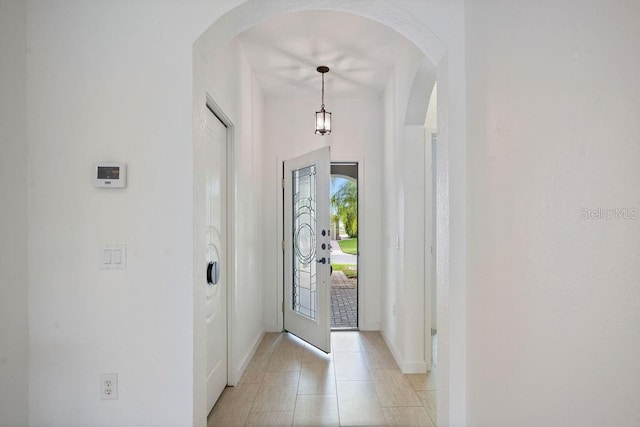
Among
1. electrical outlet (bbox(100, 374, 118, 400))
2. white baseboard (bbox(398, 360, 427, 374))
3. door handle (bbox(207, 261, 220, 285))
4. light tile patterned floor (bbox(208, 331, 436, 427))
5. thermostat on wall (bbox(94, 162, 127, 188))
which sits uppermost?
thermostat on wall (bbox(94, 162, 127, 188))

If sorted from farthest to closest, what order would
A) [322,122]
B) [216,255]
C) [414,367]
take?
[322,122], [414,367], [216,255]

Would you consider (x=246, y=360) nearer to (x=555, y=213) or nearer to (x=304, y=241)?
(x=304, y=241)

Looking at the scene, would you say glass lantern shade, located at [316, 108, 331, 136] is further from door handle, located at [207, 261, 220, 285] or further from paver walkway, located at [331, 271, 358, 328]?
paver walkway, located at [331, 271, 358, 328]

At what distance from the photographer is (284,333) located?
13.9 ft

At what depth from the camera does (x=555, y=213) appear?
101cm

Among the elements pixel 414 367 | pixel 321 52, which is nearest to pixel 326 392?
pixel 414 367

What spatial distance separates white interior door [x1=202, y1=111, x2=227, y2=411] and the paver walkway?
7.13 feet

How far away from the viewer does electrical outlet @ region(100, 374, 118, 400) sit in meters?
1.56

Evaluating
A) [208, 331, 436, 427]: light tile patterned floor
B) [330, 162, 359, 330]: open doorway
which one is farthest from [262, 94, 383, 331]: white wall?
[330, 162, 359, 330]: open doorway

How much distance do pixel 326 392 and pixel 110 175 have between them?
2.11 meters

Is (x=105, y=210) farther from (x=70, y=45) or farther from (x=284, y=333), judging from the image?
(x=284, y=333)

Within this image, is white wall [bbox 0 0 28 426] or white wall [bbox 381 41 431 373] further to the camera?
white wall [bbox 381 41 431 373]

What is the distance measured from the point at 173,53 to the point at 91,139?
516mm

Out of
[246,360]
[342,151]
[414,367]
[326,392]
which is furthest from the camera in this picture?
[342,151]
